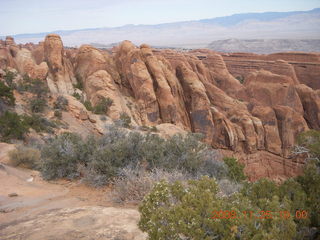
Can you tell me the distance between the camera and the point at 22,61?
25.6m

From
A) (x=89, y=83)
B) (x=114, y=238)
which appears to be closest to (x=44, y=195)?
(x=114, y=238)

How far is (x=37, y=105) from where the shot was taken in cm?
1819

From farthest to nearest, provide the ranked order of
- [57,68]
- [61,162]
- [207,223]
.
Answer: [57,68]
[61,162]
[207,223]

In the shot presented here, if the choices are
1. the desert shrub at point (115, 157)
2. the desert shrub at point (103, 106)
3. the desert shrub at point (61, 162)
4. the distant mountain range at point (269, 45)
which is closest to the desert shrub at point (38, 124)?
the desert shrub at point (103, 106)

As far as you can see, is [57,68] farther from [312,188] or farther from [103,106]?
[312,188]

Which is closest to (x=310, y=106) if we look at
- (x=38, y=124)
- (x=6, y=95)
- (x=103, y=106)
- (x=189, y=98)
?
(x=189, y=98)

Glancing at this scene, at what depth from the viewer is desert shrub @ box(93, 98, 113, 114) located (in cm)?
2084

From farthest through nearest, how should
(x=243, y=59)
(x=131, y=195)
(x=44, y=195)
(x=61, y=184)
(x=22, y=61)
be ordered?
(x=243, y=59)
(x=22, y=61)
(x=61, y=184)
(x=44, y=195)
(x=131, y=195)

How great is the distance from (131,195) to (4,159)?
627cm

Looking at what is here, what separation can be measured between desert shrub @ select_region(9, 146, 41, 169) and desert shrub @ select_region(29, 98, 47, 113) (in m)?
9.66

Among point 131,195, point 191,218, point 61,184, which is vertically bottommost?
point 61,184

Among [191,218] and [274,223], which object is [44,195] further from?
[274,223]

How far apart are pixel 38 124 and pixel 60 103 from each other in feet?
14.0

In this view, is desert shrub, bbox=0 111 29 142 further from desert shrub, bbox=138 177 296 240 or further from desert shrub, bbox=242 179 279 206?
desert shrub, bbox=242 179 279 206
